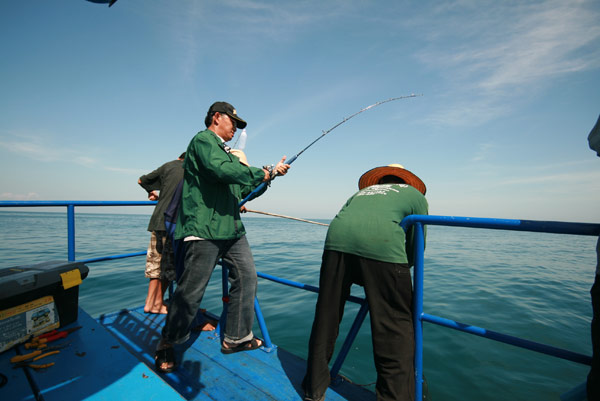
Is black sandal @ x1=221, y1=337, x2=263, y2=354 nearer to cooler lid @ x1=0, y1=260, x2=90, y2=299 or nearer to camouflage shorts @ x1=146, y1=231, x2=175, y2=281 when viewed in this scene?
camouflage shorts @ x1=146, y1=231, x2=175, y2=281

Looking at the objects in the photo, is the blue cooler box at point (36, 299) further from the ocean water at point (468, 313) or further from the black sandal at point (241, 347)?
the ocean water at point (468, 313)

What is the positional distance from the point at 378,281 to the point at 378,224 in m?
0.34

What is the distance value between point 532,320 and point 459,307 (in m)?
1.18

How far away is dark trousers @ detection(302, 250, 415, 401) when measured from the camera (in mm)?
1572

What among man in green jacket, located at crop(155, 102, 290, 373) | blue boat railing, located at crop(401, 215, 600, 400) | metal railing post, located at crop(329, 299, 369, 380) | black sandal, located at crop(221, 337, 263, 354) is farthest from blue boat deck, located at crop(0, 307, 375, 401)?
blue boat railing, located at crop(401, 215, 600, 400)

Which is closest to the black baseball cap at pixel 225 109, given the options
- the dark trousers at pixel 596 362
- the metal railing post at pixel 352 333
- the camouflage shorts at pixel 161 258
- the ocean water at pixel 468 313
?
the camouflage shorts at pixel 161 258

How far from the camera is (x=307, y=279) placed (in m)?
7.45

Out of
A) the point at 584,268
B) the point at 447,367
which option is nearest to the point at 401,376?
the point at 447,367

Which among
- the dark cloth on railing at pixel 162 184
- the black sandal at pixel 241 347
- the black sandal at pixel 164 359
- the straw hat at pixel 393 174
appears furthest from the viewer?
the dark cloth on railing at pixel 162 184

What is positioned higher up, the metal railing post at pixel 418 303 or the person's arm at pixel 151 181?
the person's arm at pixel 151 181

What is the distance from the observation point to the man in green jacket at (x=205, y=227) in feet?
6.47

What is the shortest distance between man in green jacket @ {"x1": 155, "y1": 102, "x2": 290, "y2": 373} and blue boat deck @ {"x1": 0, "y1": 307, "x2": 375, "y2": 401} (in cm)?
33

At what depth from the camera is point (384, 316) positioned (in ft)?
5.30

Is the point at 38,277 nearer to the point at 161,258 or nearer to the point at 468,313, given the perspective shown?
the point at 161,258
